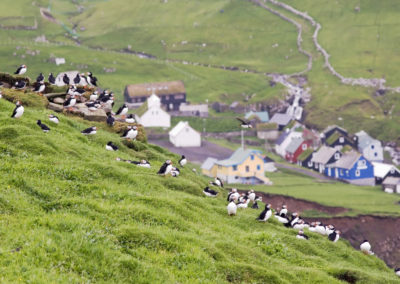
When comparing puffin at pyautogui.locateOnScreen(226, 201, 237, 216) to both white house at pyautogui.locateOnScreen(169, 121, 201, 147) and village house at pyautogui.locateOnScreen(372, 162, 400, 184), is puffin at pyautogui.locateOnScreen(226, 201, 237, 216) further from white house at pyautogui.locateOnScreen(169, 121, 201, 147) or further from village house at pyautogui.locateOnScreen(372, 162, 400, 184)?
white house at pyautogui.locateOnScreen(169, 121, 201, 147)

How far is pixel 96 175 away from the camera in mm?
29594

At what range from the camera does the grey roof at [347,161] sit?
494 feet

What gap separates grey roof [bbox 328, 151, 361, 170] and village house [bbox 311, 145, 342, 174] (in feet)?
6.16

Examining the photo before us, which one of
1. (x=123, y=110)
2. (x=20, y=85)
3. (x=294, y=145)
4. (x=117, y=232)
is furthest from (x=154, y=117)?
(x=117, y=232)

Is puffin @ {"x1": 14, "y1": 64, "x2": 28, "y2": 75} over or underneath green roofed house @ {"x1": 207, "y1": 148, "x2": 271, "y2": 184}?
over

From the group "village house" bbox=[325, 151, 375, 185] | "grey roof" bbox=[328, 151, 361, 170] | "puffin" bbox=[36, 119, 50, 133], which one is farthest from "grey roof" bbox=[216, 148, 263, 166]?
"puffin" bbox=[36, 119, 50, 133]

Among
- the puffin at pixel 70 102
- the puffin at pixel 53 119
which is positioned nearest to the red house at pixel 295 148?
the puffin at pixel 70 102

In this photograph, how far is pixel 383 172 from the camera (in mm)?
151750

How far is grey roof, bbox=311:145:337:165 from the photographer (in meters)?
158

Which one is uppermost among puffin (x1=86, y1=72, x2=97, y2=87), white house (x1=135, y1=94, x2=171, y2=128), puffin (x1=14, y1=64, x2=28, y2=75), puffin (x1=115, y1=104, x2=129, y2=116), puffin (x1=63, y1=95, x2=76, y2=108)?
puffin (x1=14, y1=64, x2=28, y2=75)

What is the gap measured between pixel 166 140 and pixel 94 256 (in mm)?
161106

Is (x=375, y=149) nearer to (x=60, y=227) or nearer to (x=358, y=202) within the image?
(x=358, y=202)

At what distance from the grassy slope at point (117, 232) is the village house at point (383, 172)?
115812 millimetres

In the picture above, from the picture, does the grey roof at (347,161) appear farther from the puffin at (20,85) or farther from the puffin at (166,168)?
the puffin at (166,168)
